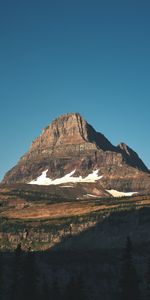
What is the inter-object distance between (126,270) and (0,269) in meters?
23.5

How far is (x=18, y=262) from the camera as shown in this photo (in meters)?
96.5

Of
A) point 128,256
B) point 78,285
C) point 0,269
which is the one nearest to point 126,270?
point 128,256

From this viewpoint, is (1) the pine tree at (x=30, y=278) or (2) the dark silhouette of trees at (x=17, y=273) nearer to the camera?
(1) the pine tree at (x=30, y=278)

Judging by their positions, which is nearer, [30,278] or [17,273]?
[30,278]

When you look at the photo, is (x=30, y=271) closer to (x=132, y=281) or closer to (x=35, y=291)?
(x=35, y=291)

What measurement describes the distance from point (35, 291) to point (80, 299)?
22.5ft

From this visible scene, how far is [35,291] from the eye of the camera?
9706cm

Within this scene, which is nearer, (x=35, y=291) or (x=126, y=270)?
(x=126, y=270)

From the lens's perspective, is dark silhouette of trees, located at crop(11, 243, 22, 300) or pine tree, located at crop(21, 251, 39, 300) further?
dark silhouette of trees, located at crop(11, 243, 22, 300)

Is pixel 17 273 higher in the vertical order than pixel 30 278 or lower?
higher

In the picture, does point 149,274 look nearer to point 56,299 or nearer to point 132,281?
point 132,281

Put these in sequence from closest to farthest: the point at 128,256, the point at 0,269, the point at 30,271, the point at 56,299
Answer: the point at 128,256
the point at 30,271
the point at 0,269
the point at 56,299

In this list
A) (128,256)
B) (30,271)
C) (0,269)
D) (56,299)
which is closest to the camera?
(128,256)

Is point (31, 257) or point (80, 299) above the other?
point (31, 257)
